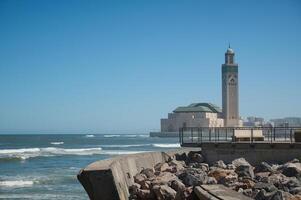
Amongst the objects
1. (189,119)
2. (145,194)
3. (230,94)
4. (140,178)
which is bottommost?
(145,194)

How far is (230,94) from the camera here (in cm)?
16175

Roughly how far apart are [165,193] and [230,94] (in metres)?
155

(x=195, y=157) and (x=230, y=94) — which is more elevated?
(x=230, y=94)

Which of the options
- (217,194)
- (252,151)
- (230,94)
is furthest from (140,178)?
(230,94)

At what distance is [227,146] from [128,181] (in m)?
6.03

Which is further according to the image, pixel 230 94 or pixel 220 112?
pixel 220 112

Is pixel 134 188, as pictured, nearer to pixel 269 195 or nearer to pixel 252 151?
pixel 269 195

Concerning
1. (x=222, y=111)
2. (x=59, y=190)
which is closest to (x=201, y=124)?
(x=222, y=111)

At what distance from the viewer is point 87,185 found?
28.6ft

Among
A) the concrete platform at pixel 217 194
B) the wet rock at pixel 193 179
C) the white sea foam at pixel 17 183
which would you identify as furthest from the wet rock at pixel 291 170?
the white sea foam at pixel 17 183

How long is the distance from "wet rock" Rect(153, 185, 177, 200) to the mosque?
433 ft

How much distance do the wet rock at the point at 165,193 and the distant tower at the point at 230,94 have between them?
149395 mm

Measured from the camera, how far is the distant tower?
160m

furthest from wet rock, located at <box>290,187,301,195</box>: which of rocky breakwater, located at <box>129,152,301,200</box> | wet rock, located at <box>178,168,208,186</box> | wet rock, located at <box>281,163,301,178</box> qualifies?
wet rock, located at <box>281,163,301,178</box>
